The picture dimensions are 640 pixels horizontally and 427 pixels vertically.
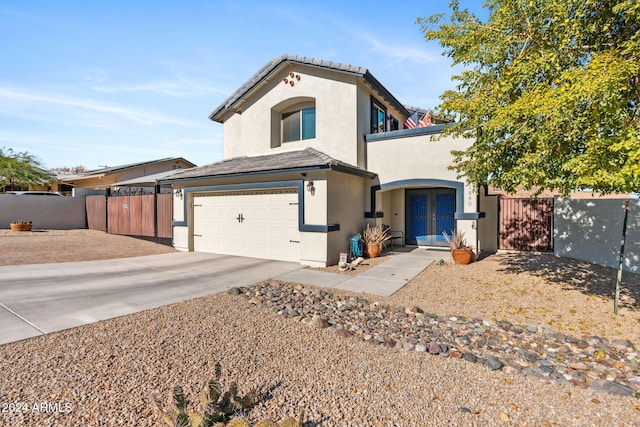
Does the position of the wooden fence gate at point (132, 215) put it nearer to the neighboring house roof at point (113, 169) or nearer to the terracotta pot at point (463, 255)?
the neighboring house roof at point (113, 169)

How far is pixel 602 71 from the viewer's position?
4641 mm

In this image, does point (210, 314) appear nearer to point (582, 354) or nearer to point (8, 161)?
point (582, 354)

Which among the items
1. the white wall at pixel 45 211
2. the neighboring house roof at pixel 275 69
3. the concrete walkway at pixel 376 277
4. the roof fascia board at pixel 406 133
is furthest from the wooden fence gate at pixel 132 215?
the roof fascia board at pixel 406 133

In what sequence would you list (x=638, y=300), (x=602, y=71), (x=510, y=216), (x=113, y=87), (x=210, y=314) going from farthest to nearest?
(x=510, y=216), (x=113, y=87), (x=638, y=300), (x=210, y=314), (x=602, y=71)

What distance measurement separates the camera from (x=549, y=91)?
204 inches

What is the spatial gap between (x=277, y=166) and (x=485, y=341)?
7.54m

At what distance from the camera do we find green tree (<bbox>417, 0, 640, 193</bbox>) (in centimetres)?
470

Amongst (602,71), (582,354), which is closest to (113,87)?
(602,71)

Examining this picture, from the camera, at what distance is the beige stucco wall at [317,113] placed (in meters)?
11.1

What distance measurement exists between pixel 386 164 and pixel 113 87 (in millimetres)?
9920

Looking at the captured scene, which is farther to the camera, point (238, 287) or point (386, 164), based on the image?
point (386, 164)

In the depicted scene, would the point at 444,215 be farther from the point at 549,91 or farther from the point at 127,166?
the point at 127,166

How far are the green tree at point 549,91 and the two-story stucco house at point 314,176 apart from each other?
332 centimetres

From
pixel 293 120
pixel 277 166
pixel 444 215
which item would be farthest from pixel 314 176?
pixel 444 215
